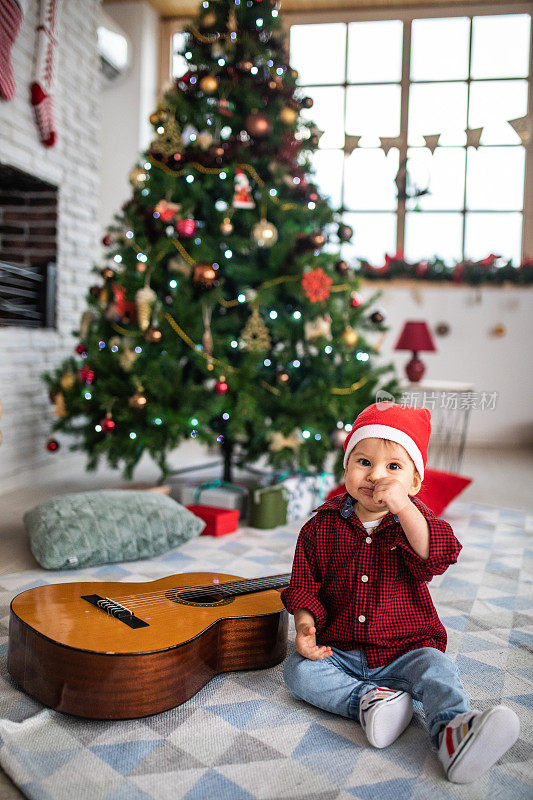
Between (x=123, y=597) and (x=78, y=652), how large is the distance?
275mm

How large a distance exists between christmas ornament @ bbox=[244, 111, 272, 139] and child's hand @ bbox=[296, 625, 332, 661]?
7.26ft

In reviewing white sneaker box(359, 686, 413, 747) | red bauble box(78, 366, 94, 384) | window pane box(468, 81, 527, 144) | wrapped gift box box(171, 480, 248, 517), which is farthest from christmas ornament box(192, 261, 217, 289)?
window pane box(468, 81, 527, 144)

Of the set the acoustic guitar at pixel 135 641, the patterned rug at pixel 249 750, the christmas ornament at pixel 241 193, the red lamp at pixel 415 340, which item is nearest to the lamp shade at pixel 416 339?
the red lamp at pixel 415 340

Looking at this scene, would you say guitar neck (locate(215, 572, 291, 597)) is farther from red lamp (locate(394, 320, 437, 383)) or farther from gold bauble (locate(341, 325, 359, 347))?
red lamp (locate(394, 320, 437, 383))

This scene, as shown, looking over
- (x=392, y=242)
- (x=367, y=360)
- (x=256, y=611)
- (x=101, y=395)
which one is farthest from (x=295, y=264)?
(x=392, y=242)

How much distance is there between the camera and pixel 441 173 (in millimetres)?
5418

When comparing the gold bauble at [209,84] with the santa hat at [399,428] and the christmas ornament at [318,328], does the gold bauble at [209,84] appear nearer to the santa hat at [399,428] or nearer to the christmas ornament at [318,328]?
the christmas ornament at [318,328]

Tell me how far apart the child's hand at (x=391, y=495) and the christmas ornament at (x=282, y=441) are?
1573 millimetres

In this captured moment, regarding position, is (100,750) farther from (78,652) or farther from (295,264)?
(295,264)

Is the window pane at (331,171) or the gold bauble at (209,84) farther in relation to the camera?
the window pane at (331,171)

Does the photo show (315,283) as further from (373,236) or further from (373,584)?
(373,236)

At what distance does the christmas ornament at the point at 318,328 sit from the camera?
295cm

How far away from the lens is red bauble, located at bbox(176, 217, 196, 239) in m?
2.88

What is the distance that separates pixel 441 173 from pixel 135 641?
495 centimetres
